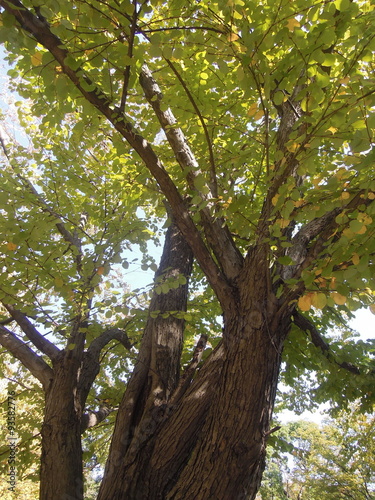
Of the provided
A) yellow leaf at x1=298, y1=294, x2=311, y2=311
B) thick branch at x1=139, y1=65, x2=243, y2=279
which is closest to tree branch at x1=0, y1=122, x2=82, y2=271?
thick branch at x1=139, y1=65, x2=243, y2=279

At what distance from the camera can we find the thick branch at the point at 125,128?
1.90m

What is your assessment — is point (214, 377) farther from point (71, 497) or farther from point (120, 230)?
point (120, 230)

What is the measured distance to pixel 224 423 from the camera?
204 centimetres

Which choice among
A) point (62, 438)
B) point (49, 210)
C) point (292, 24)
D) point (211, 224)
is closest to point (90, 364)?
point (62, 438)

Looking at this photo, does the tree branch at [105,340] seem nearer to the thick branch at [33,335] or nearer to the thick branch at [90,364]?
the thick branch at [90,364]

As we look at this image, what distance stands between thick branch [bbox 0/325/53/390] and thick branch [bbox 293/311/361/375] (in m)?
2.31

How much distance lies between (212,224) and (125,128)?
943 millimetres

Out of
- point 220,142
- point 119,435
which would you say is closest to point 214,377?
point 119,435

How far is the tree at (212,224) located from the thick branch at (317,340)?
0.02 metres

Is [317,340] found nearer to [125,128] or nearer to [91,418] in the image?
[91,418]

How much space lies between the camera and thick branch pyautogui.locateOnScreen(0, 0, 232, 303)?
190cm

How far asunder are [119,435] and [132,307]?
101 cm

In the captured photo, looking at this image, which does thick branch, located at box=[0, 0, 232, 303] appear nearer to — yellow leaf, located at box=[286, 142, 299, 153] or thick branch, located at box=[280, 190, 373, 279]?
thick branch, located at box=[280, 190, 373, 279]

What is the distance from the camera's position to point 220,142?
4102 millimetres
